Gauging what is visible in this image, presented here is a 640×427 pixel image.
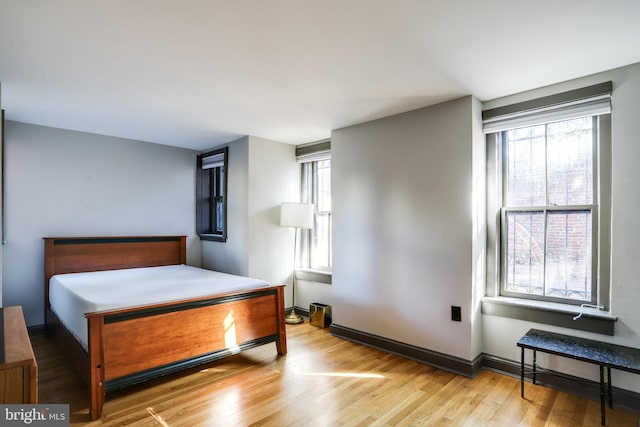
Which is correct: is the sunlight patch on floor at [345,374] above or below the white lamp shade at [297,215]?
below

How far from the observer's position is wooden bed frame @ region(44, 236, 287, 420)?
7.51 feet

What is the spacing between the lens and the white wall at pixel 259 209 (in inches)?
170

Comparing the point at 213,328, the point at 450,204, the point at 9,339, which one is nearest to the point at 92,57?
the point at 9,339

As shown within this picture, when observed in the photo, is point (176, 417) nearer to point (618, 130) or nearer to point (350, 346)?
point (350, 346)

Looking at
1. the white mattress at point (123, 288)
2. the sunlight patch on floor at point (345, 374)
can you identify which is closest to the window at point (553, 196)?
the sunlight patch on floor at point (345, 374)

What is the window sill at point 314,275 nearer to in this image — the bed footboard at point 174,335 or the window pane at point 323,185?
the window pane at point 323,185

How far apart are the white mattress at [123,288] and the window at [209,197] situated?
1.15m

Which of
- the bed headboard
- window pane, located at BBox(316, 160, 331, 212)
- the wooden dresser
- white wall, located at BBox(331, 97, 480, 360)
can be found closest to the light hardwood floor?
white wall, located at BBox(331, 97, 480, 360)

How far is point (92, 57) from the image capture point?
87.9 inches

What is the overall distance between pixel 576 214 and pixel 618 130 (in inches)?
25.7

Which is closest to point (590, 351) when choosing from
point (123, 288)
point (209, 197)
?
point (123, 288)

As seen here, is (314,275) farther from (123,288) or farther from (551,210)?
(551,210)

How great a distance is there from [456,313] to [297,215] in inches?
85.7

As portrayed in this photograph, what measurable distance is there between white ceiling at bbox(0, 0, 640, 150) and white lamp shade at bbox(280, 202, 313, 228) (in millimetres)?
1294
